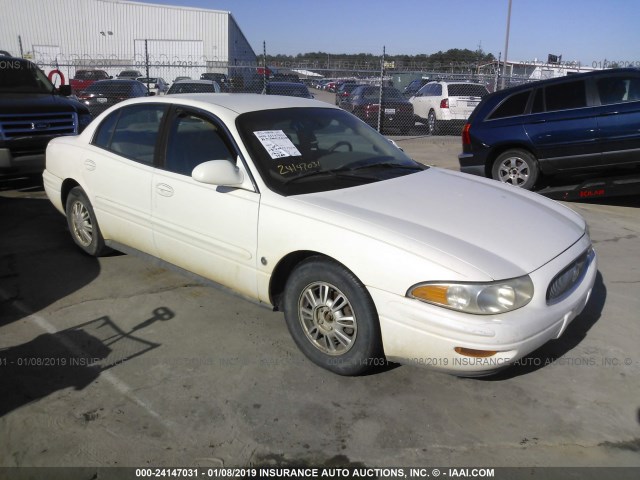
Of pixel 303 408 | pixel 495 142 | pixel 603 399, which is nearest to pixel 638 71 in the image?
pixel 495 142

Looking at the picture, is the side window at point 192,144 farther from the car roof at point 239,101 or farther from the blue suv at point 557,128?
the blue suv at point 557,128

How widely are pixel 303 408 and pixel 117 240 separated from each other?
2512mm

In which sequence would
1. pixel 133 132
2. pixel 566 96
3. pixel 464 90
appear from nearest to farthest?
pixel 133 132, pixel 566 96, pixel 464 90

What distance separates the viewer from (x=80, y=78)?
26.1 meters

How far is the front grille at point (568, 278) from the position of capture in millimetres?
2936

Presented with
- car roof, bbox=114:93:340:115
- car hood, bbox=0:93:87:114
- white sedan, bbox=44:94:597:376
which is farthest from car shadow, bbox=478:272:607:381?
car hood, bbox=0:93:87:114

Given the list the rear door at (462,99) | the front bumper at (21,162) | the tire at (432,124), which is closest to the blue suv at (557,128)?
the front bumper at (21,162)

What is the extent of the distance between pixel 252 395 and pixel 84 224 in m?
2.83

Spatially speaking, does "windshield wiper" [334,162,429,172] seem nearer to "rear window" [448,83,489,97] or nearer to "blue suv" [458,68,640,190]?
"blue suv" [458,68,640,190]

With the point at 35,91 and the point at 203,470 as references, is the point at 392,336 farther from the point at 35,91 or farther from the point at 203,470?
the point at 35,91

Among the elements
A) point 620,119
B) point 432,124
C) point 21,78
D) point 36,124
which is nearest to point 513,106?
point 620,119

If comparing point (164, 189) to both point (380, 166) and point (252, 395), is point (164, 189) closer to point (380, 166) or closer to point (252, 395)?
point (380, 166)

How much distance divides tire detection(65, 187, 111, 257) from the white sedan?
0.29 feet

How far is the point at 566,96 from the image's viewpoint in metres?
A: 7.37
